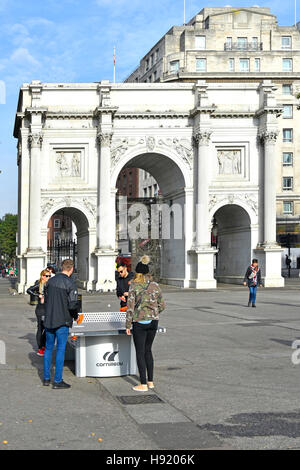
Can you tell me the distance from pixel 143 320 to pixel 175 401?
1.32 meters

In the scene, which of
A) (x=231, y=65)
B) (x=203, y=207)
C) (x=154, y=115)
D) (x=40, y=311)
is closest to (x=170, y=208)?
(x=203, y=207)

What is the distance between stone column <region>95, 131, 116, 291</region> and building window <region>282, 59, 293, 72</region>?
126 ft

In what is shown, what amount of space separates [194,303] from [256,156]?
17.4 m

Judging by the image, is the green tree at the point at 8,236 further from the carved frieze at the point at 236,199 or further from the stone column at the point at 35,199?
the carved frieze at the point at 236,199

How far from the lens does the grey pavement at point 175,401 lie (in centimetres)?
697

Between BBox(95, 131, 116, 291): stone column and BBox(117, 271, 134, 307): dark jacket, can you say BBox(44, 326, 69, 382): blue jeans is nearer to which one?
BBox(117, 271, 134, 307): dark jacket

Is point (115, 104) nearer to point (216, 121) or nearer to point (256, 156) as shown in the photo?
point (216, 121)

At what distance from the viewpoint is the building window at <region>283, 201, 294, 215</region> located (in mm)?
69750

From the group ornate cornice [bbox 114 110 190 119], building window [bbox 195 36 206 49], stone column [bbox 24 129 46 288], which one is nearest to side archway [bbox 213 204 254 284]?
ornate cornice [bbox 114 110 190 119]

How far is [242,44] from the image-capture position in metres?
73.1

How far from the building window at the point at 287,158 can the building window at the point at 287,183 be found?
1524 mm

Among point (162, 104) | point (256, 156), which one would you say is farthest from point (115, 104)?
point (256, 156)

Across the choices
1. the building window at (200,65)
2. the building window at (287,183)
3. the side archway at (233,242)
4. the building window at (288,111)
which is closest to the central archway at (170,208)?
the side archway at (233,242)

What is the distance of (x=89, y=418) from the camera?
26.1 ft
